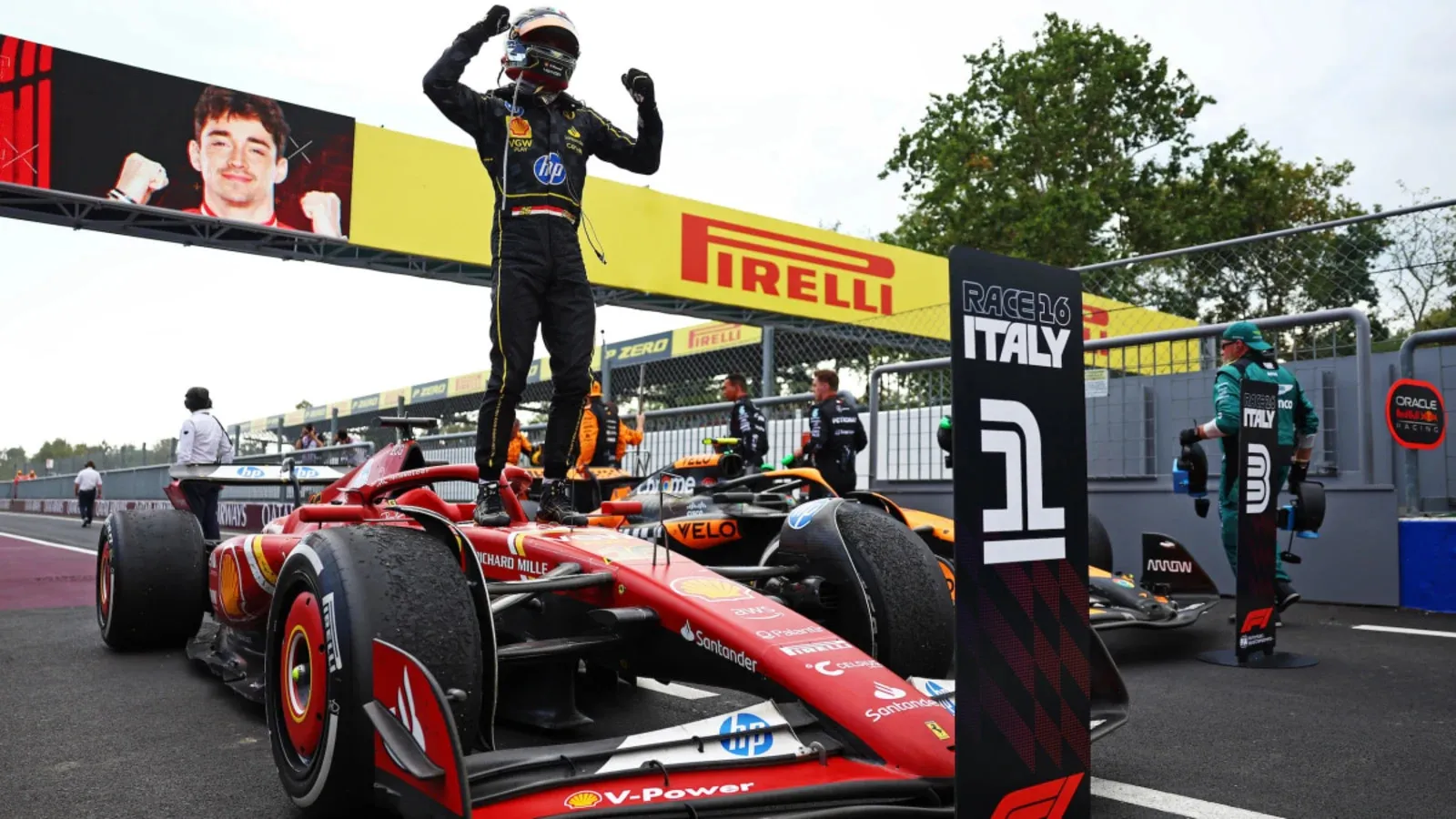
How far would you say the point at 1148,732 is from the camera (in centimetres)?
353

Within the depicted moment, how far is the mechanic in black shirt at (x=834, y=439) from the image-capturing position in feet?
27.6

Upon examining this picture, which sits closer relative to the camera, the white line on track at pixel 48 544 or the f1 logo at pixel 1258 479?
the f1 logo at pixel 1258 479

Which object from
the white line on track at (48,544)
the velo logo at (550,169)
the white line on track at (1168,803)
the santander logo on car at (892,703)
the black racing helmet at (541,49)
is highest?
the black racing helmet at (541,49)

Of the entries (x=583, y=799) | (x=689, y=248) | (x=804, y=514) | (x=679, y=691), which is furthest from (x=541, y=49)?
(x=689, y=248)

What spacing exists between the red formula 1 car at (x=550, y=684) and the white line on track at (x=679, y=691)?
2.73 feet

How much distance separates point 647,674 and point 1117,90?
31128 mm

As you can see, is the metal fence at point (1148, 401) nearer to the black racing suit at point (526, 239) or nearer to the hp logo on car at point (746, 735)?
the black racing suit at point (526, 239)

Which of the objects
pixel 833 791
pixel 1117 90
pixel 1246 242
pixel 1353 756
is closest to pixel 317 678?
pixel 833 791

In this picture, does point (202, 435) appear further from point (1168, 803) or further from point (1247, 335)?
point (1168, 803)

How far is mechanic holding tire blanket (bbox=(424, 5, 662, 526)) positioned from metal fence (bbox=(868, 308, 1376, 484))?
2757mm

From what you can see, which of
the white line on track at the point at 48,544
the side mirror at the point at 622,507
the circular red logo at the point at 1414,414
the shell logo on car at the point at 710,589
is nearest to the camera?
the shell logo on car at the point at 710,589

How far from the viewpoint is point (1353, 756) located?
319 cm

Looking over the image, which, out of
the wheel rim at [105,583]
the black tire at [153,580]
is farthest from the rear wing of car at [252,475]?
the wheel rim at [105,583]

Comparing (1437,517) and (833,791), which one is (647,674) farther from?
(1437,517)
